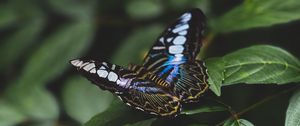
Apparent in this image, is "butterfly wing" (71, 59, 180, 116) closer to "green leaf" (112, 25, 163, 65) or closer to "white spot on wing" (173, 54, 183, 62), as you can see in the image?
"white spot on wing" (173, 54, 183, 62)

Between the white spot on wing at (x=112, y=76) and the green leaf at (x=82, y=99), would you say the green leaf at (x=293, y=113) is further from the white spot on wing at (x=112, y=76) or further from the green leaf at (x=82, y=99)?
the green leaf at (x=82, y=99)

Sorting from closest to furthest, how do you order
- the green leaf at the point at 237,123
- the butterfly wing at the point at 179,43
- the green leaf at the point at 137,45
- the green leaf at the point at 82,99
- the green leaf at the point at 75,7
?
the green leaf at the point at 237,123, the butterfly wing at the point at 179,43, the green leaf at the point at 82,99, the green leaf at the point at 137,45, the green leaf at the point at 75,7

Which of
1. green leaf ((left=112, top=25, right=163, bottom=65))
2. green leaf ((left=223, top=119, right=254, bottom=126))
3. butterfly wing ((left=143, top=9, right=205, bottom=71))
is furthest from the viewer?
green leaf ((left=112, top=25, right=163, bottom=65))

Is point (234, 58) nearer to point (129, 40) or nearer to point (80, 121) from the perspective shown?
point (80, 121)

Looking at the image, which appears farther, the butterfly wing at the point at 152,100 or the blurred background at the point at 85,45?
the blurred background at the point at 85,45

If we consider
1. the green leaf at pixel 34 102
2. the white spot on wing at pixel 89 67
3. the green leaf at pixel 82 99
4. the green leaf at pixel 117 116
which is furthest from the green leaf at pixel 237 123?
the green leaf at pixel 34 102

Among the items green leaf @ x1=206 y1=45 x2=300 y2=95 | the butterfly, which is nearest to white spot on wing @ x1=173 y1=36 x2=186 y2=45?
the butterfly

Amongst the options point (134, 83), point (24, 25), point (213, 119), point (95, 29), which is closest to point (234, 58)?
point (134, 83)
